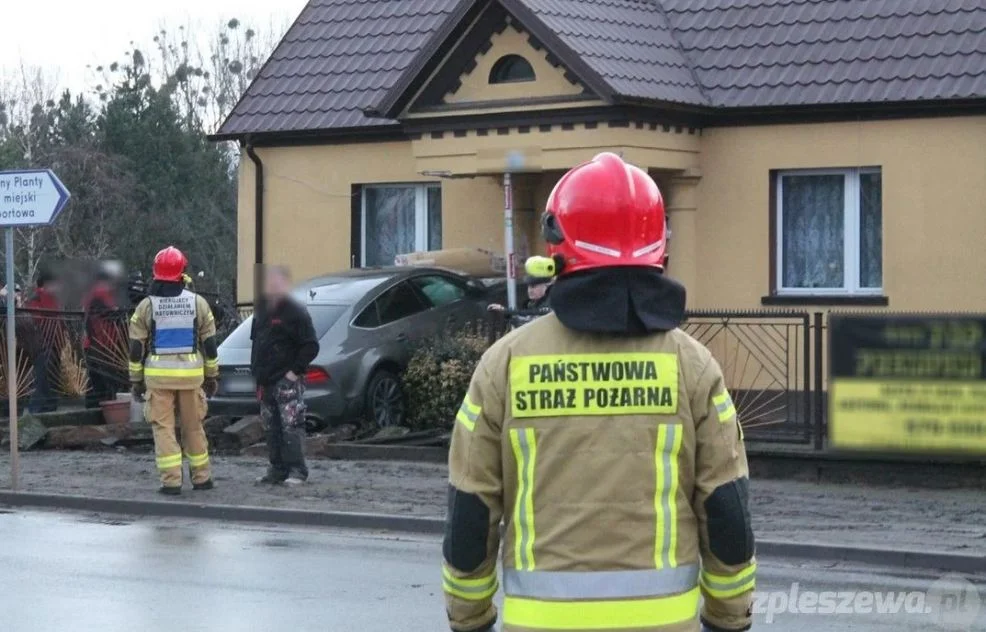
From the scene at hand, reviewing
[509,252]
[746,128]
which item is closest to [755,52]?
[746,128]

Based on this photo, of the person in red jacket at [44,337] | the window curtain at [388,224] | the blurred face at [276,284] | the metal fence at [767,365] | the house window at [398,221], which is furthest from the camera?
the window curtain at [388,224]

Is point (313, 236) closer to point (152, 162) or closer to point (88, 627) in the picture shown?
point (88, 627)

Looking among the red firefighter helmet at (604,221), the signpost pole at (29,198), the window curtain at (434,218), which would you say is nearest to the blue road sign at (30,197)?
the signpost pole at (29,198)

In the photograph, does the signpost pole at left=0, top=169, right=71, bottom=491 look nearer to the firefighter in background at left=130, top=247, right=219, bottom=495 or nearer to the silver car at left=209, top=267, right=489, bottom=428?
the firefighter in background at left=130, top=247, right=219, bottom=495

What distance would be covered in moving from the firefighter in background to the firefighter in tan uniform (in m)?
9.50

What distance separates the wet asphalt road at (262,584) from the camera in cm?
819

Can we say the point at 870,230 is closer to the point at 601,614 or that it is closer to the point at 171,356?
the point at 171,356

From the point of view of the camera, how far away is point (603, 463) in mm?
3482

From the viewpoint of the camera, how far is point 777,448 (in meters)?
13.9

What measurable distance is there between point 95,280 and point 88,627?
1128 centimetres

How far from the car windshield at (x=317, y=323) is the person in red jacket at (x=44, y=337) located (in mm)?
3155

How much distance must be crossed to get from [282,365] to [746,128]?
21.7ft

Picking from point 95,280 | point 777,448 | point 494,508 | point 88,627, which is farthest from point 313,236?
point 494,508

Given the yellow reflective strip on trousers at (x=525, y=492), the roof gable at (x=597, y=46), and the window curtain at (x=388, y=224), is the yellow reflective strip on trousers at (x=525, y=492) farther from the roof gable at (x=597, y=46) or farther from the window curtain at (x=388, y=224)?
the window curtain at (x=388, y=224)
